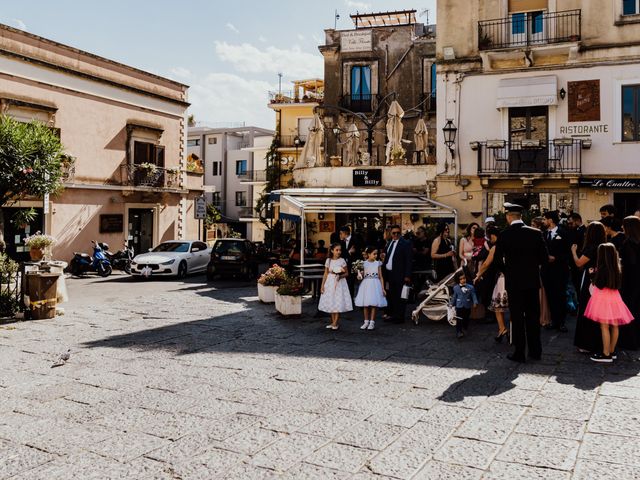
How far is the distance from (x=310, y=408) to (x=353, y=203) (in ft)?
31.0

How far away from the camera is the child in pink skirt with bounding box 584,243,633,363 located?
7160mm

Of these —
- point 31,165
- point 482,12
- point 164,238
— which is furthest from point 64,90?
point 482,12

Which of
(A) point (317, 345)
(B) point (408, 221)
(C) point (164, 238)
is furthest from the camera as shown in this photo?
Result: (C) point (164, 238)

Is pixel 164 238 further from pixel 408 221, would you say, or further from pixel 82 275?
pixel 408 221

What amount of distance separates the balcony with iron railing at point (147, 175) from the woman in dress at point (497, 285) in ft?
65.5

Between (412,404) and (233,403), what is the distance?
68.6 inches

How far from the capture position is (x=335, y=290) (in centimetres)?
977

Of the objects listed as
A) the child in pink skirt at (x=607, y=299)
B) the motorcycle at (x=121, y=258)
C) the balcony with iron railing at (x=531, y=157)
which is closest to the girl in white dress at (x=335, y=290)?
the child in pink skirt at (x=607, y=299)

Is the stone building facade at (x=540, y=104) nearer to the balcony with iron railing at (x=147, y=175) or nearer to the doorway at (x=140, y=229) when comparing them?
the balcony with iron railing at (x=147, y=175)

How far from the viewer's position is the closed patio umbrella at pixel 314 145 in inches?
797

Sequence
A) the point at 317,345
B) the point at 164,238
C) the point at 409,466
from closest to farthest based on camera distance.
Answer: the point at 409,466
the point at 317,345
the point at 164,238

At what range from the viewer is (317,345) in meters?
8.54

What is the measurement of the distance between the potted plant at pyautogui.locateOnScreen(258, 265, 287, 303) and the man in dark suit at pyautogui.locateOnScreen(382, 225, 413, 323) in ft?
8.48

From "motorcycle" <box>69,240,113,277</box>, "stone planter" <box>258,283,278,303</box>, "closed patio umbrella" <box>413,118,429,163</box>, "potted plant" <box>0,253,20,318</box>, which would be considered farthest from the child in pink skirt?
"motorcycle" <box>69,240,113,277</box>
